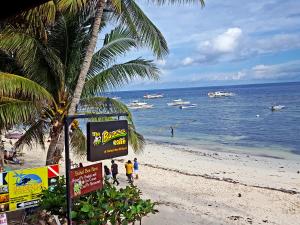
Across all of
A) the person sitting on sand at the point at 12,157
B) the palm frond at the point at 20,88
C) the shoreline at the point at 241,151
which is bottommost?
the shoreline at the point at 241,151

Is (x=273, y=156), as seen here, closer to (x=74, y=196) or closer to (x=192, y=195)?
(x=192, y=195)

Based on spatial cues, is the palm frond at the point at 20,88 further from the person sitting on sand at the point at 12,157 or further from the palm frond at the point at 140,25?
the person sitting on sand at the point at 12,157

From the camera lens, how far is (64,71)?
11102mm

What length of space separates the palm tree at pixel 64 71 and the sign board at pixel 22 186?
1.15m

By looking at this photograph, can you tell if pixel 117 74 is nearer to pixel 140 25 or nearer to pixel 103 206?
pixel 140 25

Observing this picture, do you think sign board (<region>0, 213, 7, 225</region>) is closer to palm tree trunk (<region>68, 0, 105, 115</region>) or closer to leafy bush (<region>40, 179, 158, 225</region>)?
leafy bush (<region>40, 179, 158, 225</region>)

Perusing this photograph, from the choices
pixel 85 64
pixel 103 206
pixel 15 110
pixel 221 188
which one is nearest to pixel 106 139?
pixel 103 206

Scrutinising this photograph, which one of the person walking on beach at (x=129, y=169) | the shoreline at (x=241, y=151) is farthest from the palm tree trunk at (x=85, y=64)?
the shoreline at (x=241, y=151)

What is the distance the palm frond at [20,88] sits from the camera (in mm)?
8634

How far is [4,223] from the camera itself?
810 centimetres

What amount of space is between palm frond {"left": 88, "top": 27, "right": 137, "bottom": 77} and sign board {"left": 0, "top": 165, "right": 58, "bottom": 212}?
13.0 ft

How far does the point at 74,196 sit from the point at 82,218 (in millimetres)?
402

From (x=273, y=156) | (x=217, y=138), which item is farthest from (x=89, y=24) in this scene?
(x=217, y=138)

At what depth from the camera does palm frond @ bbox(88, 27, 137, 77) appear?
1161 centimetres
